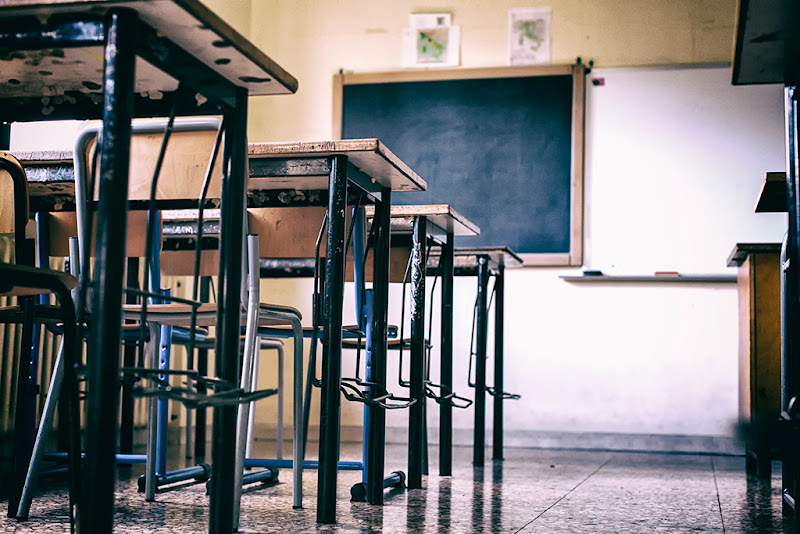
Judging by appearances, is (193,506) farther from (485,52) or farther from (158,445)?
(485,52)

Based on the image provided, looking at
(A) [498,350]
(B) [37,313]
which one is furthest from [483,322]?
(B) [37,313]

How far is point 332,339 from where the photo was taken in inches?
82.3

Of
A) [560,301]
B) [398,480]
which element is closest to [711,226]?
[560,301]

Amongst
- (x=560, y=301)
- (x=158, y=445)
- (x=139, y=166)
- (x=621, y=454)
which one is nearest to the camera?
(x=139, y=166)

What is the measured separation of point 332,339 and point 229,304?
0.63m

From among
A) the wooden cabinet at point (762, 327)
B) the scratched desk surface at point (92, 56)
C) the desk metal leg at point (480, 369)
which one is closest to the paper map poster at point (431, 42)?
the desk metal leg at point (480, 369)

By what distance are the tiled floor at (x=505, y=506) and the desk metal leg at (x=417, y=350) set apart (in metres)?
0.09

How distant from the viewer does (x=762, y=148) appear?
4.59 meters

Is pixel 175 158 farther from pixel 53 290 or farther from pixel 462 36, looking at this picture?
pixel 462 36

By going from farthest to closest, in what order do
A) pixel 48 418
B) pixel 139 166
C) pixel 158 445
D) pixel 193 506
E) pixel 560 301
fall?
1. pixel 560 301
2. pixel 158 445
3. pixel 193 506
4. pixel 48 418
5. pixel 139 166

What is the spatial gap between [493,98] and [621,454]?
206 centimetres

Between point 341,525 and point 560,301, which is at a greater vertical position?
point 560,301

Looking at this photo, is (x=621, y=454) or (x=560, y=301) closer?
(x=621, y=454)

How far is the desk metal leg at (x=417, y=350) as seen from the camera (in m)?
2.72
